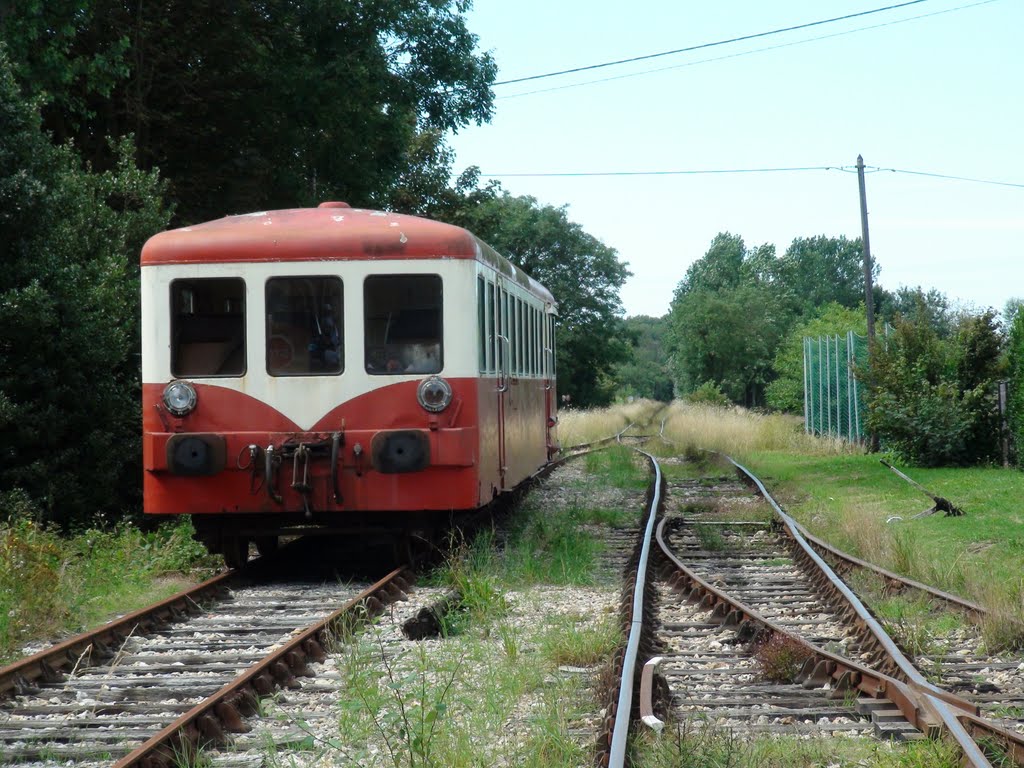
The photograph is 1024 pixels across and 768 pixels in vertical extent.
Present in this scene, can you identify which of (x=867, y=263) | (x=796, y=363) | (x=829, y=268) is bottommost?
(x=796, y=363)

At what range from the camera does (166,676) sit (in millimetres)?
6906

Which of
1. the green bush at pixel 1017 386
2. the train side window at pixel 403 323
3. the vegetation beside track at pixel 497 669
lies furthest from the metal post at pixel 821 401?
the train side window at pixel 403 323

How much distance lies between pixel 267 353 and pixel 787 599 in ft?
14.0

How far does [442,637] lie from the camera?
8.07m

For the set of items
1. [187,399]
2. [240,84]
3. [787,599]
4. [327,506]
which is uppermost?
[240,84]

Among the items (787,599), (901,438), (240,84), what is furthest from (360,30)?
(787,599)

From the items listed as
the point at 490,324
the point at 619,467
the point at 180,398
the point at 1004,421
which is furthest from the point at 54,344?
the point at 1004,421

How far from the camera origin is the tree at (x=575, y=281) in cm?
6425

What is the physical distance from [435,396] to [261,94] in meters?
13.0

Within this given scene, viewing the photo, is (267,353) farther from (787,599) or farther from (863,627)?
(863,627)

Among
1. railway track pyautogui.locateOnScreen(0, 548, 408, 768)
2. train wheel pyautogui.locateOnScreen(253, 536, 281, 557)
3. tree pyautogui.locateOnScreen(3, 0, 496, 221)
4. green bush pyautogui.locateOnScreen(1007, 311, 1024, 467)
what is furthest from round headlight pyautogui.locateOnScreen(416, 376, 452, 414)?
green bush pyautogui.locateOnScreen(1007, 311, 1024, 467)

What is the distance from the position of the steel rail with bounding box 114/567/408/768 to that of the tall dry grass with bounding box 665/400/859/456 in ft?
69.8

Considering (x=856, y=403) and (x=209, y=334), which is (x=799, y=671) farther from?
(x=856, y=403)

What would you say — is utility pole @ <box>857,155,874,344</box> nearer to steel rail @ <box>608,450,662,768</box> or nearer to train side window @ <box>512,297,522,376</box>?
train side window @ <box>512,297,522,376</box>
